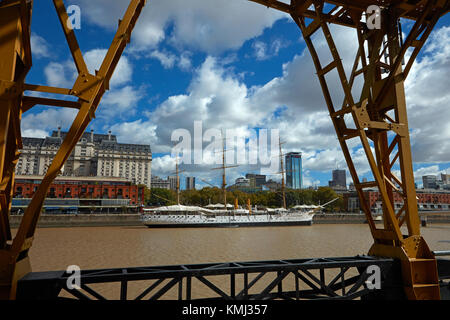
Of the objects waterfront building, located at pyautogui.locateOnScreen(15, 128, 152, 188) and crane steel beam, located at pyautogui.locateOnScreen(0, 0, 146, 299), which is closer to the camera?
crane steel beam, located at pyautogui.locateOnScreen(0, 0, 146, 299)

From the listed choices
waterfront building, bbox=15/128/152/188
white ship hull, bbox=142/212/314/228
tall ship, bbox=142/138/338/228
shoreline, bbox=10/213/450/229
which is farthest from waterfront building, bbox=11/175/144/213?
waterfront building, bbox=15/128/152/188

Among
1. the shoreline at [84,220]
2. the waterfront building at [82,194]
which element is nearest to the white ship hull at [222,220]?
the shoreline at [84,220]

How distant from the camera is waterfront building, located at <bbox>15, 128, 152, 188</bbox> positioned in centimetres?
15150

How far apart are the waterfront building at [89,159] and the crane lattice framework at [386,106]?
15170 centimetres

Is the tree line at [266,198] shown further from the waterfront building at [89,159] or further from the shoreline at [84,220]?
the shoreline at [84,220]

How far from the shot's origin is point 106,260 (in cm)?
1912

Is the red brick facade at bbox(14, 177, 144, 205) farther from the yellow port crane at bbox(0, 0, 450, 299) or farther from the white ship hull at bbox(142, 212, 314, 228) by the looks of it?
the yellow port crane at bbox(0, 0, 450, 299)

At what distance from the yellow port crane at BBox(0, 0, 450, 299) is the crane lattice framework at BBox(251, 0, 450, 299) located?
0.02m

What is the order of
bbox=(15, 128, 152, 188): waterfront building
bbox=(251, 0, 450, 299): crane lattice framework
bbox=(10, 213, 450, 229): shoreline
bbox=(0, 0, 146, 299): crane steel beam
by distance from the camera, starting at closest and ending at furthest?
bbox=(0, 0, 146, 299): crane steel beam < bbox=(251, 0, 450, 299): crane lattice framework < bbox=(10, 213, 450, 229): shoreline < bbox=(15, 128, 152, 188): waterfront building

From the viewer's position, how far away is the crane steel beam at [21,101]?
3793 mm
